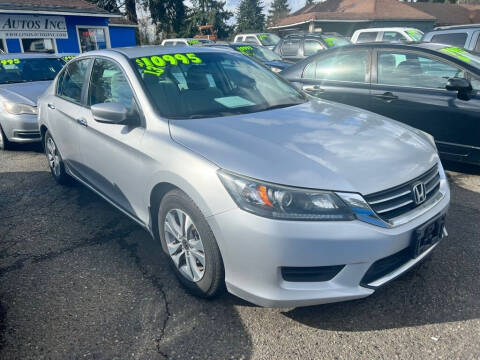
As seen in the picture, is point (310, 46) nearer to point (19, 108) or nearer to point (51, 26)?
point (19, 108)

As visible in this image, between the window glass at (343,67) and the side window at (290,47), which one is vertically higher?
the side window at (290,47)

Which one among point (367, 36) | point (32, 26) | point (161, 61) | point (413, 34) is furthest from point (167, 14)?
point (161, 61)

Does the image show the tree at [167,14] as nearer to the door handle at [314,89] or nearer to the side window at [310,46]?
the side window at [310,46]

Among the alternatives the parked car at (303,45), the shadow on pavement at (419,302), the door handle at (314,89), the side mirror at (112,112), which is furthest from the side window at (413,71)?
the parked car at (303,45)

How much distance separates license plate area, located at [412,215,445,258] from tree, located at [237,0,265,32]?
53414 mm

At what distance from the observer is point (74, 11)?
18328 mm

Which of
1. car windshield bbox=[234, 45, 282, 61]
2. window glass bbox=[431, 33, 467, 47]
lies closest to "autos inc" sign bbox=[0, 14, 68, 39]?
car windshield bbox=[234, 45, 282, 61]

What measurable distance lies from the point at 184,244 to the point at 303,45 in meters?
10.7

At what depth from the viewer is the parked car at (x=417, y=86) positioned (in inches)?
167

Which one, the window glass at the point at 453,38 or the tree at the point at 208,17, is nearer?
the window glass at the point at 453,38

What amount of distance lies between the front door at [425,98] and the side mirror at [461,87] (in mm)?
60

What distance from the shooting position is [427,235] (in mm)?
2273

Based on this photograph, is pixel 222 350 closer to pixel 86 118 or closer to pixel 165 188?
pixel 165 188

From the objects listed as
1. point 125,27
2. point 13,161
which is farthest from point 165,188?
point 125,27
